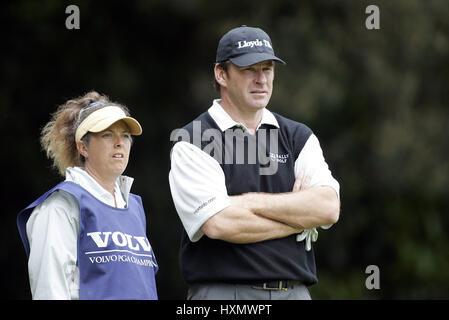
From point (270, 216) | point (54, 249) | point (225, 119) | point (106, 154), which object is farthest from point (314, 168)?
point (54, 249)

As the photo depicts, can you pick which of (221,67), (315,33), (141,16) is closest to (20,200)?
(141,16)

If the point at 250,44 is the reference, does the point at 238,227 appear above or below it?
below

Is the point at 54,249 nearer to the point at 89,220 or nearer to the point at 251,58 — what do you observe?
the point at 89,220

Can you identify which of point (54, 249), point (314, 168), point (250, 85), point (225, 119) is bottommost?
point (54, 249)

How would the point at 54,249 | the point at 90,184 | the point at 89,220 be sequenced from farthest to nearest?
the point at 90,184
the point at 89,220
the point at 54,249

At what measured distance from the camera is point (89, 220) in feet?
12.6

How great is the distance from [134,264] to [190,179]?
0.56m

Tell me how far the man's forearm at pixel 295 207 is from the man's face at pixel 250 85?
20.8 inches

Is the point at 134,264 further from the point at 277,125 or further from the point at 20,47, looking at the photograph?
the point at 20,47

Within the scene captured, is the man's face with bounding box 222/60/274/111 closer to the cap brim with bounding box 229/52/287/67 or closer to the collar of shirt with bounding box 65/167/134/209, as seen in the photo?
the cap brim with bounding box 229/52/287/67

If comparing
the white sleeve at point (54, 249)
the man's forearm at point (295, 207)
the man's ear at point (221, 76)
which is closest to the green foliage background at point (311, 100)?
the man's ear at point (221, 76)

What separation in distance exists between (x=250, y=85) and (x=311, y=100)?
5497 millimetres

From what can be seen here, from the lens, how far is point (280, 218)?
416cm

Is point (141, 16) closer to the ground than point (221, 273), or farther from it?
farther from it
